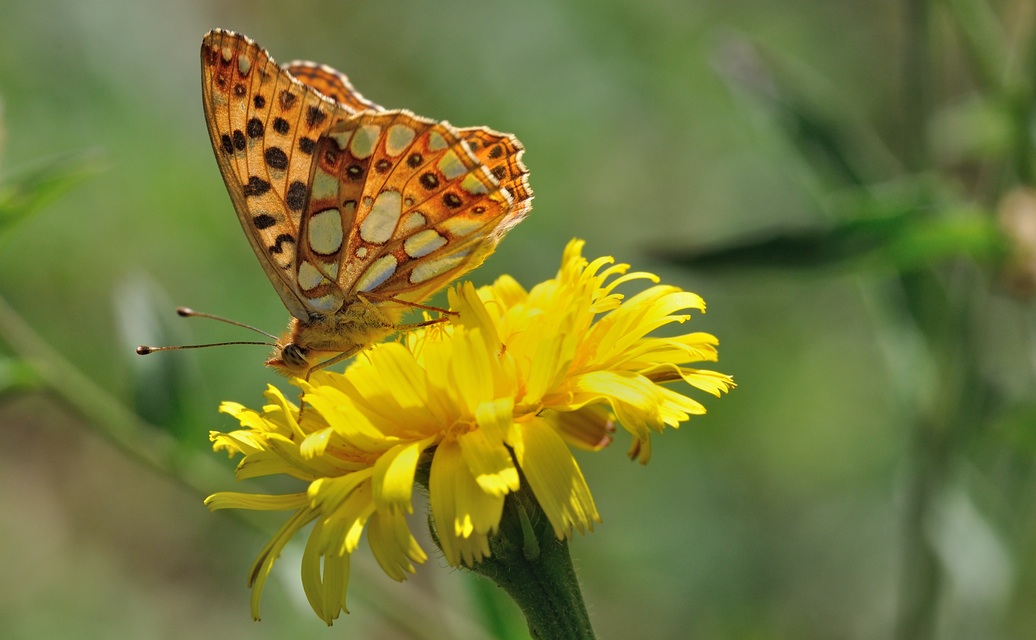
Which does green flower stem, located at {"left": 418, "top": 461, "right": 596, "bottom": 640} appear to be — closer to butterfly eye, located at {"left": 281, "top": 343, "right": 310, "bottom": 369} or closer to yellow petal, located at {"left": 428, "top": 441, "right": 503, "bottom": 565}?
yellow petal, located at {"left": 428, "top": 441, "right": 503, "bottom": 565}

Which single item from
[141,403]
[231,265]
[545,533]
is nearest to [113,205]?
[231,265]

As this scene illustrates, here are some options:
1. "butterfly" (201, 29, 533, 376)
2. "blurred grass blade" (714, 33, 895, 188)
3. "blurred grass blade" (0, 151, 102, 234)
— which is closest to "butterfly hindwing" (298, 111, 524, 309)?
"butterfly" (201, 29, 533, 376)

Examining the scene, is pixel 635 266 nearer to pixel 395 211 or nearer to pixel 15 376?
pixel 395 211

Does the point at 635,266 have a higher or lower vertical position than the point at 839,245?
higher

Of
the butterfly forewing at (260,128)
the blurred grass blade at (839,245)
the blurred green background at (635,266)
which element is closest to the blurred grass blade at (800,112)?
the blurred green background at (635,266)

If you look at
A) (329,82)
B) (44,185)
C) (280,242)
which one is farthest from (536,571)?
(44,185)

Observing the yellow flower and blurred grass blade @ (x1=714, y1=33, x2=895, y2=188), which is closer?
the yellow flower

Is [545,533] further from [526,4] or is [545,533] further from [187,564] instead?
[526,4]
